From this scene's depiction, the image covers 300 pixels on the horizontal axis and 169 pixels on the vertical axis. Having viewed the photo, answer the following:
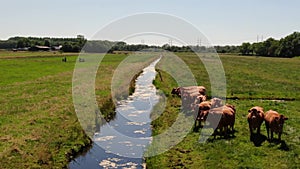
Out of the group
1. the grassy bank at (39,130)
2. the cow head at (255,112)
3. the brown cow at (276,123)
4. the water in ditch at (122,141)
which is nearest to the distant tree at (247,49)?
the grassy bank at (39,130)

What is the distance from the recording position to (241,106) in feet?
88.7

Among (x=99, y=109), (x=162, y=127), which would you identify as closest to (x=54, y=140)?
(x=162, y=127)

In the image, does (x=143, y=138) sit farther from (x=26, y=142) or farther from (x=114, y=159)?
(x=26, y=142)

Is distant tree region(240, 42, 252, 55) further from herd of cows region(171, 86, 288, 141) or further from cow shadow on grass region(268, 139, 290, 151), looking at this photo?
cow shadow on grass region(268, 139, 290, 151)

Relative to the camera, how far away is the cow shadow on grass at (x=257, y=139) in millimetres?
16922

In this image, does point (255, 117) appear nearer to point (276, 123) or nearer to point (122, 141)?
point (276, 123)

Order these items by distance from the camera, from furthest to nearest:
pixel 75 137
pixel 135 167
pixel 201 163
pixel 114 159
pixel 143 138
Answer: pixel 143 138 → pixel 75 137 → pixel 114 159 → pixel 135 167 → pixel 201 163

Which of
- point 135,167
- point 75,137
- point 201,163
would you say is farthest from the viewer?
point 75,137

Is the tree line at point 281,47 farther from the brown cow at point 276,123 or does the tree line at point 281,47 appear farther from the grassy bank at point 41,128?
the brown cow at point 276,123

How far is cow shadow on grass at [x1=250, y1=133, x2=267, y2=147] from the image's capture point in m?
16.9

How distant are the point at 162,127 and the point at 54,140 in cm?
732

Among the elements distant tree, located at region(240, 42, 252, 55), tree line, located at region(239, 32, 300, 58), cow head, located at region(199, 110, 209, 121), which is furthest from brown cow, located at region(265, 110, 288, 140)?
distant tree, located at region(240, 42, 252, 55)

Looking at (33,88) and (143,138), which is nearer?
(143,138)

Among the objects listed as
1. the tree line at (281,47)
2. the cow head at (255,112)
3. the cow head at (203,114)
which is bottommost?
the cow head at (203,114)
